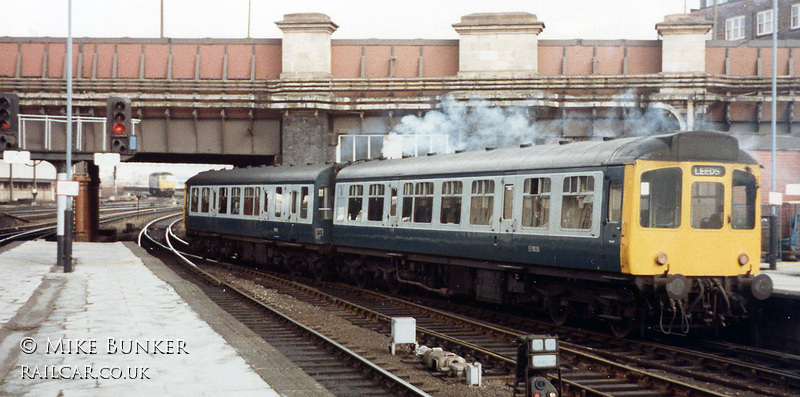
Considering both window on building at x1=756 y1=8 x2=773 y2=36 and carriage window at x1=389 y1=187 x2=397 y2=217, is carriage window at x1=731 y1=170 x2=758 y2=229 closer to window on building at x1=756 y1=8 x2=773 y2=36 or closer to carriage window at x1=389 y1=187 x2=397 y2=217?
carriage window at x1=389 y1=187 x2=397 y2=217

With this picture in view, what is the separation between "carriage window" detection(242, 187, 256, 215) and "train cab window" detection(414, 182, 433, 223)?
32.6ft

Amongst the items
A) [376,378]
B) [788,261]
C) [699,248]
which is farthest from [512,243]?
[788,261]

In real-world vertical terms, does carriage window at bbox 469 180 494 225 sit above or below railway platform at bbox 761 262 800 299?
above

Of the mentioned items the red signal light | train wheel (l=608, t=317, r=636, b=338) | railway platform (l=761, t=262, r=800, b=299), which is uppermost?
the red signal light

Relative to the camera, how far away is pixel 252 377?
9.83 metres

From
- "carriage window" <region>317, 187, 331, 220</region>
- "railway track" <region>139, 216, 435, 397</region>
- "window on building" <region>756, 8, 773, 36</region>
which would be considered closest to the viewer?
"railway track" <region>139, 216, 435, 397</region>

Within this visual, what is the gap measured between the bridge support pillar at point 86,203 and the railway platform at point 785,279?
27127mm

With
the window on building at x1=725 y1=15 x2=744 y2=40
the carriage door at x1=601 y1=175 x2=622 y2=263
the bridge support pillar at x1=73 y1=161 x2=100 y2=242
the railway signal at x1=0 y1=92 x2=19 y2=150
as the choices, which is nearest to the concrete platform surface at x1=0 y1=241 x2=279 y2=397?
the railway signal at x1=0 y1=92 x2=19 y2=150

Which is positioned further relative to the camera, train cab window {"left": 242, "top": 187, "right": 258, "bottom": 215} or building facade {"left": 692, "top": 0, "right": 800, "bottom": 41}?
building facade {"left": 692, "top": 0, "right": 800, "bottom": 41}

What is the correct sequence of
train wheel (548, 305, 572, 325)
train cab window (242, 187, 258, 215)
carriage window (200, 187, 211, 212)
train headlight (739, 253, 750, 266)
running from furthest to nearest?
carriage window (200, 187, 211, 212), train cab window (242, 187, 258, 215), train wheel (548, 305, 572, 325), train headlight (739, 253, 750, 266)

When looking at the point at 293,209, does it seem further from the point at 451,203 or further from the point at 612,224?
the point at 612,224

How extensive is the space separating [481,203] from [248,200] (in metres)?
13.1

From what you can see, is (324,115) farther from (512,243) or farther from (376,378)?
(376,378)

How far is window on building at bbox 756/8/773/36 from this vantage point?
62875 millimetres
